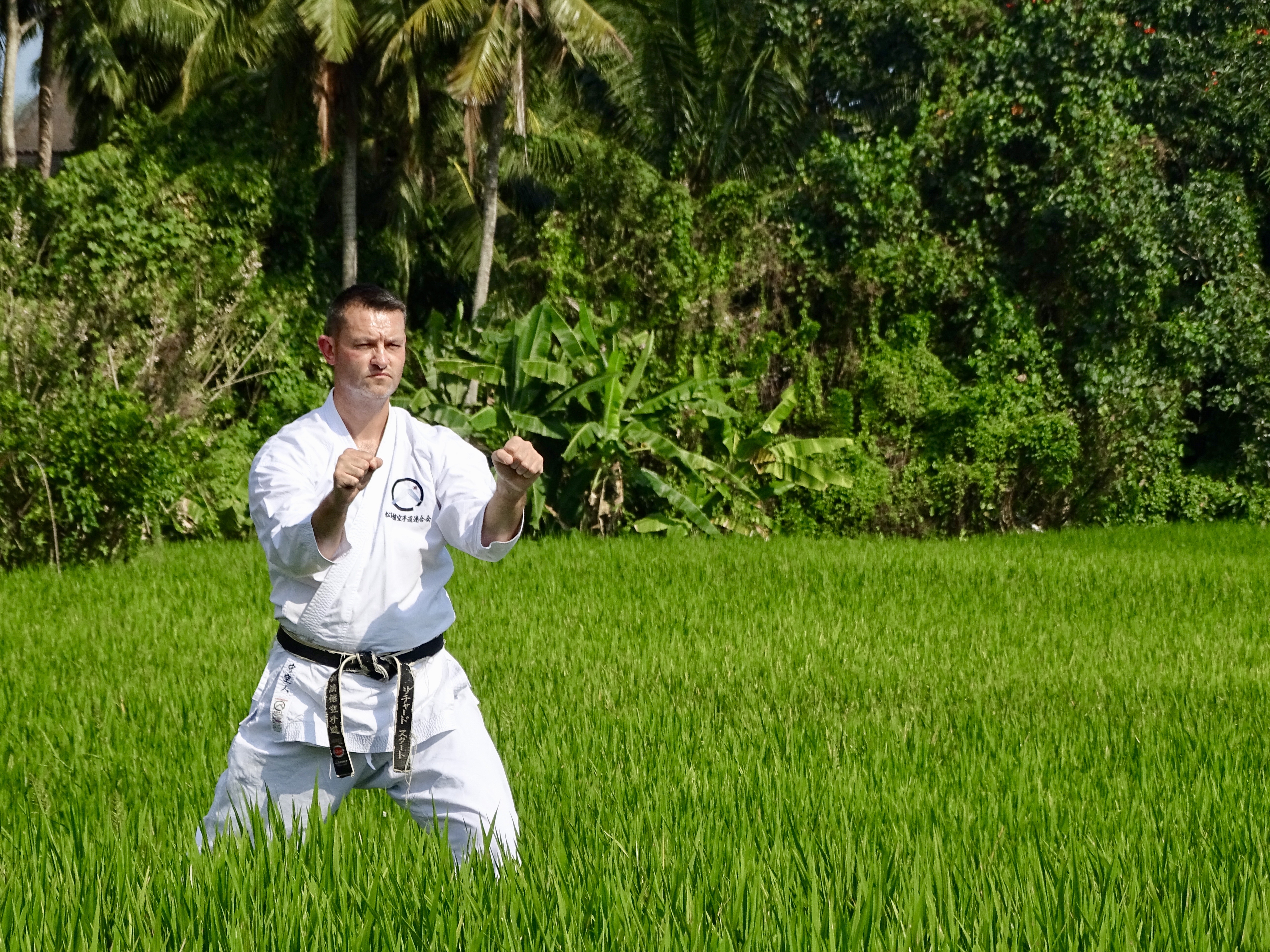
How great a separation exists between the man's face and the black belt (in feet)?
2.07

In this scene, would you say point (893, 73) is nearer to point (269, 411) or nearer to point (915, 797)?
point (269, 411)

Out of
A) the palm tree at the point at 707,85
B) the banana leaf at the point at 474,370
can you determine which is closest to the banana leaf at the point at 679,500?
the banana leaf at the point at 474,370

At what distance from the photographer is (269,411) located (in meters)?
16.0

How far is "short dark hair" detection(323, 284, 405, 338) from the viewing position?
3.21 m

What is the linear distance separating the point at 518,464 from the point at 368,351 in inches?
20.2

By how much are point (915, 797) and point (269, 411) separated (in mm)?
12929

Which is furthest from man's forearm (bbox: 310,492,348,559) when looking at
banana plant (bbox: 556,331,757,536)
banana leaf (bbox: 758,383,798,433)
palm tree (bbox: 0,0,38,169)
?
palm tree (bbox: 0,0,38,169)

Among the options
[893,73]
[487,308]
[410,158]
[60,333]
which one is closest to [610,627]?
[60,333]

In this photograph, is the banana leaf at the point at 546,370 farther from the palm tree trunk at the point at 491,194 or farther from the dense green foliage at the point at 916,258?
the palm tree trunk at the point at 491,194

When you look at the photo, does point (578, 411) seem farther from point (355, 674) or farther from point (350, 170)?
point (355, 674)

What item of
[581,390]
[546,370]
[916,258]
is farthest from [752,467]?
[916,258]

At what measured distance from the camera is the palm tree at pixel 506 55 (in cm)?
1644

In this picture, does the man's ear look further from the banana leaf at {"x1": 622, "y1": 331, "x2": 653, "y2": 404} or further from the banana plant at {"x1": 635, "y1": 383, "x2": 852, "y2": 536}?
the banana plant at {"x1": 635, "y1": 383, "x2": 852, "y2": 536}

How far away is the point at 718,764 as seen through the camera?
4.89 metres
